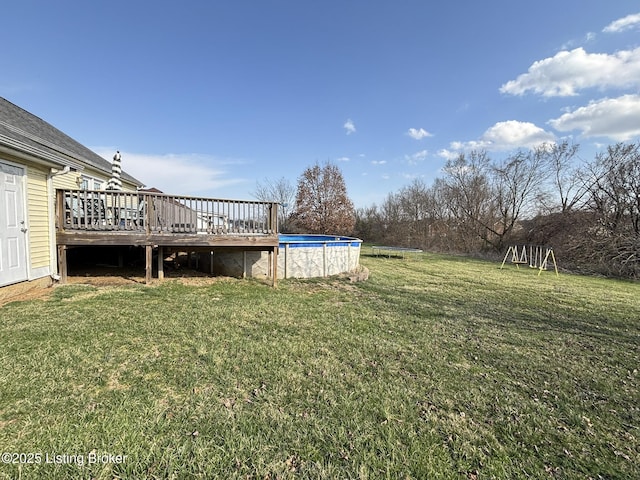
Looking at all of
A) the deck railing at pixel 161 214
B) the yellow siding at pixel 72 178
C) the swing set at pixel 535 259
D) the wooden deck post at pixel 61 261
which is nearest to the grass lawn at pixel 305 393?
the wooden deck post at pixel 61 261

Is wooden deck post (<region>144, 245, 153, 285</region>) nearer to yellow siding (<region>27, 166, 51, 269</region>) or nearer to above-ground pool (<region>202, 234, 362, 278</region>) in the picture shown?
yellow siding (<region>27, 166, 51, 269</region>)

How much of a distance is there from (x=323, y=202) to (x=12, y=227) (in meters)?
23.1

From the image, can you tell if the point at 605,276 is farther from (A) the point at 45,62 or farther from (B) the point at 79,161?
(A) the point at 45,62

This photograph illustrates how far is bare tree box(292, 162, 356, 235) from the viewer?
26.7m

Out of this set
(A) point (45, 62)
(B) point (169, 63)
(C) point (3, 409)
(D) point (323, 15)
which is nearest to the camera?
(C) point (3, 409)

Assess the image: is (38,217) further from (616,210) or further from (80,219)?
(616,210)

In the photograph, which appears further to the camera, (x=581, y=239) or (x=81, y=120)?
(x=581, y=239)

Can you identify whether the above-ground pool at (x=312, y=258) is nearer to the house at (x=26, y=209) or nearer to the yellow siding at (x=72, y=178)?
the house at (x=26, y=209)

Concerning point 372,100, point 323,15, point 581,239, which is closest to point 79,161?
point 323,15

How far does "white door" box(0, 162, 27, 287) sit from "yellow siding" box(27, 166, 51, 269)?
0.48 ft

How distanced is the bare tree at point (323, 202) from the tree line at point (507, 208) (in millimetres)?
96

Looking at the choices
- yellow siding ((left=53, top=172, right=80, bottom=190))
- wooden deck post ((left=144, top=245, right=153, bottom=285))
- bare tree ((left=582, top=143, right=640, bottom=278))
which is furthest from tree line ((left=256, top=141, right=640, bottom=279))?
wooden deck post ((left=144, top=245, right=153, bottom=285))

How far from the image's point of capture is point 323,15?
10305 mm

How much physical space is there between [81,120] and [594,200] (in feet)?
85.9
